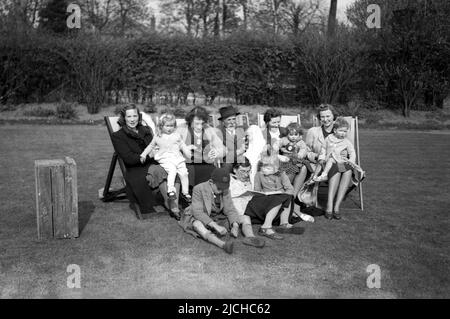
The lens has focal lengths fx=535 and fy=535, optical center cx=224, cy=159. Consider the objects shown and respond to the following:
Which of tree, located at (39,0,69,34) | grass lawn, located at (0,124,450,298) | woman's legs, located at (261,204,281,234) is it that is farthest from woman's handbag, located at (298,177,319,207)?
tree, located at (39,0,69,34)

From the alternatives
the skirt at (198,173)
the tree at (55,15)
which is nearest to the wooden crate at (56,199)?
the skirt at (198,173)

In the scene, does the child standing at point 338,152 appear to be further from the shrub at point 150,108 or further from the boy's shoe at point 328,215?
the shrub at point 150,108

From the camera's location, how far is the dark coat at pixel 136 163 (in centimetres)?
579

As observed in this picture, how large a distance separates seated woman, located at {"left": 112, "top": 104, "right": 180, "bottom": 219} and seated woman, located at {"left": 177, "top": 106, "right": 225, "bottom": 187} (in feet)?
1.21

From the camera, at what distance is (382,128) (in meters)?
16.1

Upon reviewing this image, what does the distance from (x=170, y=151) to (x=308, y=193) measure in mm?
1649

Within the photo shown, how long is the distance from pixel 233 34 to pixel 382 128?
578cm

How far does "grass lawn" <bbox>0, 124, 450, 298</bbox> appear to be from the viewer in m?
3.76

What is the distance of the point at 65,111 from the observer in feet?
52.8

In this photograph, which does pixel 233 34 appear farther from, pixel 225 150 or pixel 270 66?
pixel 225 150

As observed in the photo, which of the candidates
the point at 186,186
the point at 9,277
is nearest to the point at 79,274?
the point at 9,277

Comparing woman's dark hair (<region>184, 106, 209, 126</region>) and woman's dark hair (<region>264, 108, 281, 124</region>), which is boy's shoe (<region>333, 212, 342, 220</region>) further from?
woman's dark hair (<region>184, 106, 209, 126</region>)

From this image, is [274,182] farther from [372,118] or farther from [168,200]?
[372,118]
